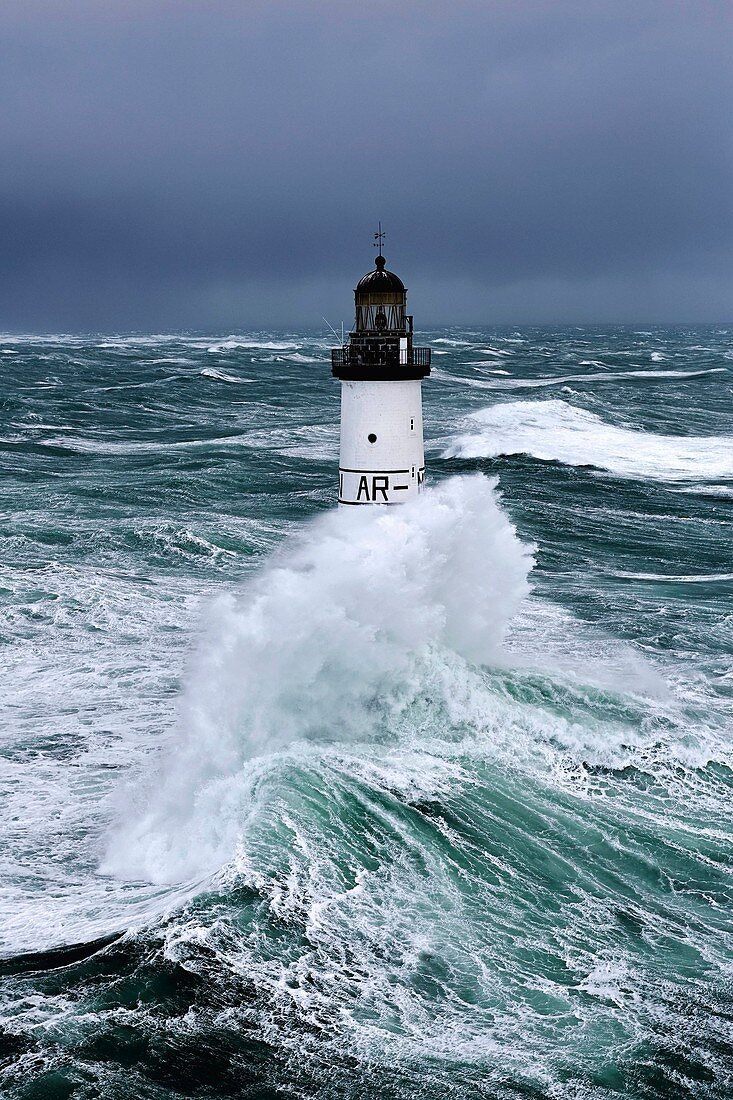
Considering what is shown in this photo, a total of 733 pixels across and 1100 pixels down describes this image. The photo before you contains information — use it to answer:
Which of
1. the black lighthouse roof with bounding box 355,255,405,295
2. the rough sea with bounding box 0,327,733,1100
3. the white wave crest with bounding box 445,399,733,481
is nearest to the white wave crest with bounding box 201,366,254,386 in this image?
the white wave crest with bounding box 445,399,733,481

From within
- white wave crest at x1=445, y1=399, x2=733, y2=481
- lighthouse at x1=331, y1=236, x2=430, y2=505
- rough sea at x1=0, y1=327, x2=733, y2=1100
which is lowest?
rough sea at x1=0, y1=327, x2=733, y2=1100

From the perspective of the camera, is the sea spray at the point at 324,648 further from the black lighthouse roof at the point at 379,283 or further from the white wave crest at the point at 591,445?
the white wave crest at the point at 591,445

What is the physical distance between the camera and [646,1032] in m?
7.88

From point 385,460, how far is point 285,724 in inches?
183

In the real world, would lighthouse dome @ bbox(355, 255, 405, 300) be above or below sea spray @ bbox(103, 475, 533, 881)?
above

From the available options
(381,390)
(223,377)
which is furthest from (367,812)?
(223,377)

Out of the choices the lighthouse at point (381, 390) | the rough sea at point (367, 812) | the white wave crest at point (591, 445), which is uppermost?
the lighthouse at point (381, 390)

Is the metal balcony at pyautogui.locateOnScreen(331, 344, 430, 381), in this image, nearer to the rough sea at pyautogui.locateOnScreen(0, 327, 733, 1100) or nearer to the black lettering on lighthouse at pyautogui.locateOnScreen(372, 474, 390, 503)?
the black lettering on lighthouse at pyautogui.locateOnScreen(372, 474, 390, 503)

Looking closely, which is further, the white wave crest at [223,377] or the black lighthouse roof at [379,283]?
the white wave crest at [223,377]

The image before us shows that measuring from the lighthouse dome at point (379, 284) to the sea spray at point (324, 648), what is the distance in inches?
113

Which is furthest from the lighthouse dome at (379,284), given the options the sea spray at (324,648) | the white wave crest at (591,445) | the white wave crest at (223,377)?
the white wave crest at (223,377)

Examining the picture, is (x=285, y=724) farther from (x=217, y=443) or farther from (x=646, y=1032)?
(x=217, y=443)

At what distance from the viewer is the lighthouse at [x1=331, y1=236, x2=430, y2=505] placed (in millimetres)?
15508

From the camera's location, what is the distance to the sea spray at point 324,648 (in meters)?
10.9
